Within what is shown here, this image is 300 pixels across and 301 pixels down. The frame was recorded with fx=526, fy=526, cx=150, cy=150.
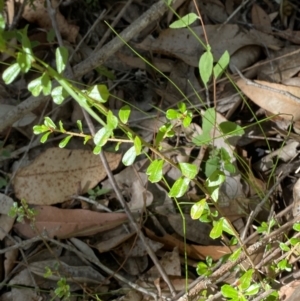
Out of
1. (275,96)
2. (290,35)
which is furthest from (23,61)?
(290,35)

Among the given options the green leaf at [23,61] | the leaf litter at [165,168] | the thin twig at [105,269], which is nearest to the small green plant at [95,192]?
the leaf litter at [165,168]

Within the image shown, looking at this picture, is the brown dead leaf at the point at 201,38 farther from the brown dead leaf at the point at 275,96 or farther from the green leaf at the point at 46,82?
the green leaf at the point at 46,82

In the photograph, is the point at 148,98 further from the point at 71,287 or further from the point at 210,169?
the point at 71,287

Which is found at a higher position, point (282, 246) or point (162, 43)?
point (162, 43)

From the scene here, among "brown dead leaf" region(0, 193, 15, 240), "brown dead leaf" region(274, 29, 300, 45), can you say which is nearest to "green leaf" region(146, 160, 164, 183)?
"brown dead leaf" region(0, 193, 15, 240)

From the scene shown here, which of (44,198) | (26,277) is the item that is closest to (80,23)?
(44,198)

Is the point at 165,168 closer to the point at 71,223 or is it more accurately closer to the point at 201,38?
the point at 71,223

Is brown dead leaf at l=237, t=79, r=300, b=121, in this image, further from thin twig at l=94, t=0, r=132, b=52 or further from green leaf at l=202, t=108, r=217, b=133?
thin twig at l=94, t=0, r=132, b=52
